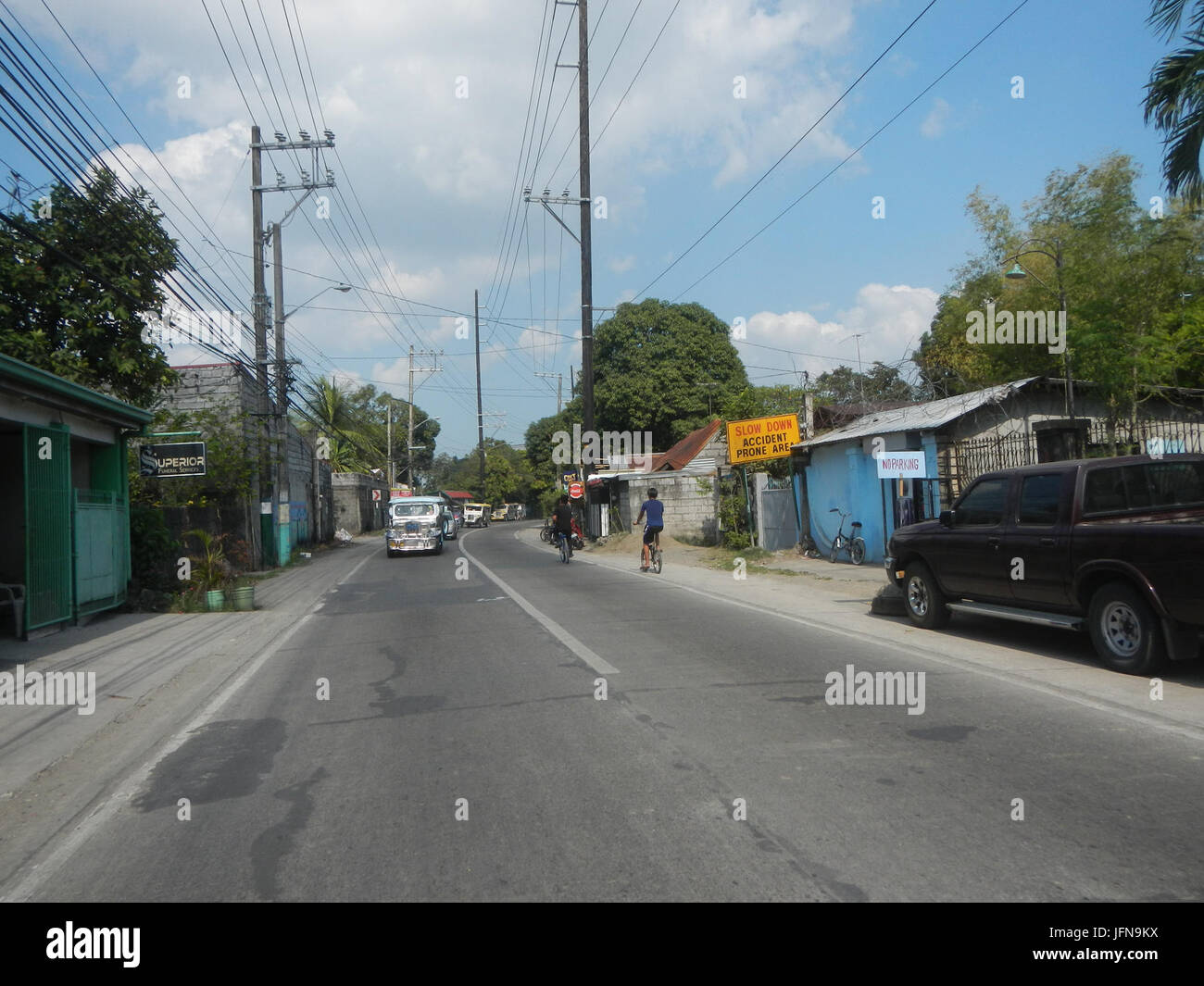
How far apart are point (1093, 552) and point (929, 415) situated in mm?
10914

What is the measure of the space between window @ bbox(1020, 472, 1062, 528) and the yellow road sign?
45.7ft

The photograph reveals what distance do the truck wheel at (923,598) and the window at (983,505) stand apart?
3.08 feet

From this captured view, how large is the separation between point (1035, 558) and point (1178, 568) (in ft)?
5.77

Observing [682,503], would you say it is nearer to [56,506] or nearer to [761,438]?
[761,438]

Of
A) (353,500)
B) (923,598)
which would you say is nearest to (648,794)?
(923,598)

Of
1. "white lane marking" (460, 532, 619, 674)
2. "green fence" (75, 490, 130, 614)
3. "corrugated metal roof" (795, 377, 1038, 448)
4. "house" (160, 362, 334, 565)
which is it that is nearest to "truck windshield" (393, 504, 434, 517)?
"house" (160, 362, 334, 565)

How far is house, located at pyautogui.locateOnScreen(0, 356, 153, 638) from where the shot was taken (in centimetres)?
1205

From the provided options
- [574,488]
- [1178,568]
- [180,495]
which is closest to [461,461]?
[574,488]

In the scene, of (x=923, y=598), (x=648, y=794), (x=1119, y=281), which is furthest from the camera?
(x=1119, y=281)

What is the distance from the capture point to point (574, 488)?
1447 inches

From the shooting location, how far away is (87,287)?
18031 millimetres

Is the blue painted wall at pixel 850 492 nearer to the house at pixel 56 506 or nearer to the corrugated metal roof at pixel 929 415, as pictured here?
the corrugated metal roof at pixel 929 415

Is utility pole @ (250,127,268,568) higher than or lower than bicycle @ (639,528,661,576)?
higher

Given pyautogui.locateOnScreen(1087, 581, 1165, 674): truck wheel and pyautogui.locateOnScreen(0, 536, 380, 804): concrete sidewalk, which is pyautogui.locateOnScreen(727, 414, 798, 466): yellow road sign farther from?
pyautogui.locateOnScreen(1087, 581, 1165, 674): truck wheel
